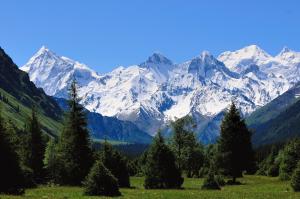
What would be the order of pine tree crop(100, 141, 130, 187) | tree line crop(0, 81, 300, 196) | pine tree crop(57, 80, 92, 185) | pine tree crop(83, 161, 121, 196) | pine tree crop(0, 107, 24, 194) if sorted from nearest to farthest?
1. pine tree crop(0, 107, 24, 194)
2. tree line crop(0, 81, 300, 196)
3. pine tree crop(83, 161, 121, 196)
4. pine tree crop(100, 141, 130, 187)
5. pine tree crop(57, 80, 92, 185)

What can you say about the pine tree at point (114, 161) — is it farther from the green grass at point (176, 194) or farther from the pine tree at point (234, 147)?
the pine tree at point (234, 147)

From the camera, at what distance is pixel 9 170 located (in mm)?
39719

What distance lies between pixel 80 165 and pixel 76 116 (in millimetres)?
6209

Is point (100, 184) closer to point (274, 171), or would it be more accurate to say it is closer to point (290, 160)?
point (290, 160)

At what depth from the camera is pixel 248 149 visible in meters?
75.2

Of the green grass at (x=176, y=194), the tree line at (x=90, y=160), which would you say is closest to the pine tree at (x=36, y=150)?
the tree line at (x=90, y=160)

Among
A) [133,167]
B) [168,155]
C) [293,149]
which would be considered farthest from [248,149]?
[133,167]

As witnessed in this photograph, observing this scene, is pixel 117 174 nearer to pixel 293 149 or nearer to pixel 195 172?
pixel 293 149

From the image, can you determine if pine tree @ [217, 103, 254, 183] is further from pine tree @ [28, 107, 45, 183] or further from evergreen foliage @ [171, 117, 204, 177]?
evergreen foliage @ [171, 117, 204, 177]

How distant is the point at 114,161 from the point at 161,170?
548 cm

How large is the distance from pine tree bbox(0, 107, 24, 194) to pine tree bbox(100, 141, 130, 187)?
18412 millimetres

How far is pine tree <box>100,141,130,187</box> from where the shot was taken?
58.9 meters

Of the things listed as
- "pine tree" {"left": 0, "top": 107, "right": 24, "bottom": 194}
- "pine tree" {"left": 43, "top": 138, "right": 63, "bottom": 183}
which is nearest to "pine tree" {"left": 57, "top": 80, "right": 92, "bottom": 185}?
"pine tree" {"left": 43, "top": 138, "right": 63, "bottom": 183}

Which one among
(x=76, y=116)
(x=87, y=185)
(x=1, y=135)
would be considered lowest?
(x=87, y=185)
